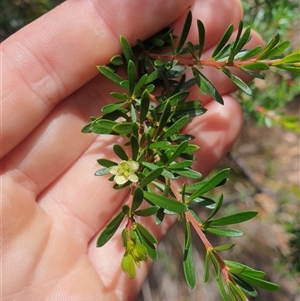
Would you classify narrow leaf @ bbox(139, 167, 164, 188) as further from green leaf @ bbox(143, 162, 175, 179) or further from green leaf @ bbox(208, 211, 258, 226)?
green leaf @ bbox(208, 211, 258, 226)

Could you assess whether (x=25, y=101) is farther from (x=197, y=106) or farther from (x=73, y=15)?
(x=197, y=106)

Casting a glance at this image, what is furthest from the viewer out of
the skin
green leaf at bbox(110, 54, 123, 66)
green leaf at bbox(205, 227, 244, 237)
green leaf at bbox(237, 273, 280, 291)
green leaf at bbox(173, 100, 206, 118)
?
the skin

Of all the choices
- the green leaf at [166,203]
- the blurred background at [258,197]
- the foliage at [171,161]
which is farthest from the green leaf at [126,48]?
the blurred background at [258,197]

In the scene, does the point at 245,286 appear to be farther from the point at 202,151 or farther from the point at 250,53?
the point at 202,151

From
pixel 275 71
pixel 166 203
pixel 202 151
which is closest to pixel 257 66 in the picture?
pixel 166 203

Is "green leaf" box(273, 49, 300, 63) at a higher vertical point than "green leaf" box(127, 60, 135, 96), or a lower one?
lower

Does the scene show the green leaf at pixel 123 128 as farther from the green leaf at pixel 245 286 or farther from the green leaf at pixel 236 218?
the green leaf at pixel 245 286

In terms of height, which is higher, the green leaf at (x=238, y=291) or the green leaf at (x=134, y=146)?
the green leaf at (x=134, y=146)

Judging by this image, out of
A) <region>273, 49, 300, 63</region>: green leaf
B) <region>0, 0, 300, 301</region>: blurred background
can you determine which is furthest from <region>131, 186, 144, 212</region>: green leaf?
<region>0, 0, 300, 301</region>: blurred background
